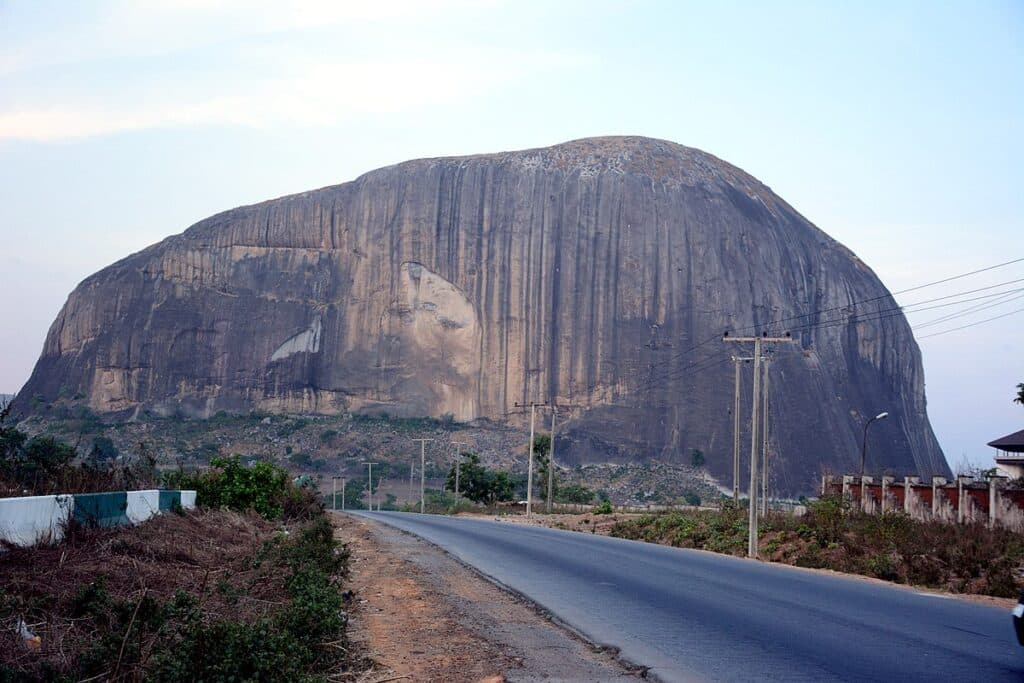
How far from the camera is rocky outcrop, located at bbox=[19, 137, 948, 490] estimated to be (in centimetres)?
11125

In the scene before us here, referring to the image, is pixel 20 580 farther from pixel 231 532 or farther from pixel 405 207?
pixel 405 207

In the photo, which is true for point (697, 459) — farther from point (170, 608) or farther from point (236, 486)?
point (170, 608)

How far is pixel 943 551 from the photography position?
→ 66.6ft

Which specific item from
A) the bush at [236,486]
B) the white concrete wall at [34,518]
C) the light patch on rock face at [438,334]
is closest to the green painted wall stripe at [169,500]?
the bush at [236,486]

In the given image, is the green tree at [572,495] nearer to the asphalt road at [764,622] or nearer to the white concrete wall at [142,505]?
the asphalt road at [764,622]

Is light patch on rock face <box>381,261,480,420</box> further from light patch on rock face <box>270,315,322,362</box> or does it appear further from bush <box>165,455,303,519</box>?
bush <box>165,455,303,519</box>

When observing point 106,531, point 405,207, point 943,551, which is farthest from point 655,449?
point 106,531

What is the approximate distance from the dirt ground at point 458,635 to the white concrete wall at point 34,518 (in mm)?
3687

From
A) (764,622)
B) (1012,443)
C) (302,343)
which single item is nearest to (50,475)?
(764,622)

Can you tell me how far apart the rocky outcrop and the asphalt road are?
88.8 metres

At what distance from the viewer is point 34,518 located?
11758 mm

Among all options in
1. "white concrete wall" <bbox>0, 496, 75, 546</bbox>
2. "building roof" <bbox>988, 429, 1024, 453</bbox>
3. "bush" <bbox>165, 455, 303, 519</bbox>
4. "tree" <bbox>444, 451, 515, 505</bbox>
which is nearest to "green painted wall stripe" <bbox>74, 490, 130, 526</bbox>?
"white concrete wall" <bbox>0, 496, 75, 546</bbox>

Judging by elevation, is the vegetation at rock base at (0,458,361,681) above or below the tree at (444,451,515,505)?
above

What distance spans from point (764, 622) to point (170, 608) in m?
6.94
